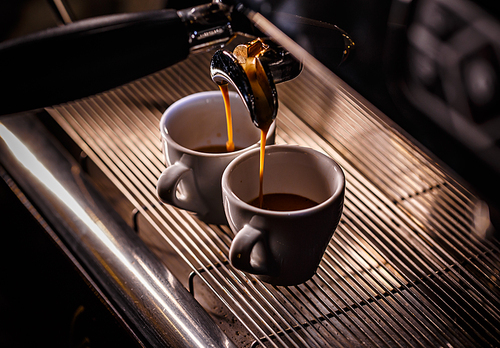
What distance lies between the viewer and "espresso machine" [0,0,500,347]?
0.26 m

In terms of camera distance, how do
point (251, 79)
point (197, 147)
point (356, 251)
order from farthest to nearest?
point (197, 147), point (356, 251), point (251, 79)

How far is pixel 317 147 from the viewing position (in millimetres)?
467

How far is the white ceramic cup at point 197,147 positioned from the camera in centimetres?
39

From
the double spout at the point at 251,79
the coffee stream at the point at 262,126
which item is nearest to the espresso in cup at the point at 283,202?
the coffee stream at the point at 262,126

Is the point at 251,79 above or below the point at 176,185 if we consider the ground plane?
above

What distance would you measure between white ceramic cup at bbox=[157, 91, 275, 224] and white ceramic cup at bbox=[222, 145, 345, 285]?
0.03 meters

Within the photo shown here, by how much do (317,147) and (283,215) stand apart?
0.58ft

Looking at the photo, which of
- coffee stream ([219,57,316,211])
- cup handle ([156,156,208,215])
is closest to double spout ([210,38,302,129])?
coffee stream ([219,57,316,211])

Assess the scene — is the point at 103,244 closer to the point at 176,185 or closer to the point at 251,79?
the point at 176,185

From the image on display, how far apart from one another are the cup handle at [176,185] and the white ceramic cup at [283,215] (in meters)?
0.05

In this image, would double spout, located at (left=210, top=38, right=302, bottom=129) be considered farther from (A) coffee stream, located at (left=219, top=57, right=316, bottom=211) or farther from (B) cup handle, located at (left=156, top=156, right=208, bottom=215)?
(B) cup handle, located at (left=156, top=156, right=208, bottom=215)

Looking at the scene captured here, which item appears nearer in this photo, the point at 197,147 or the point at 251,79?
the point at 251,79

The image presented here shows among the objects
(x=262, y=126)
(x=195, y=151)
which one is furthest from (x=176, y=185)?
(x=262, y=126)

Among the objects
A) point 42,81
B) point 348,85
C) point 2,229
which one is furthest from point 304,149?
point 2,229
